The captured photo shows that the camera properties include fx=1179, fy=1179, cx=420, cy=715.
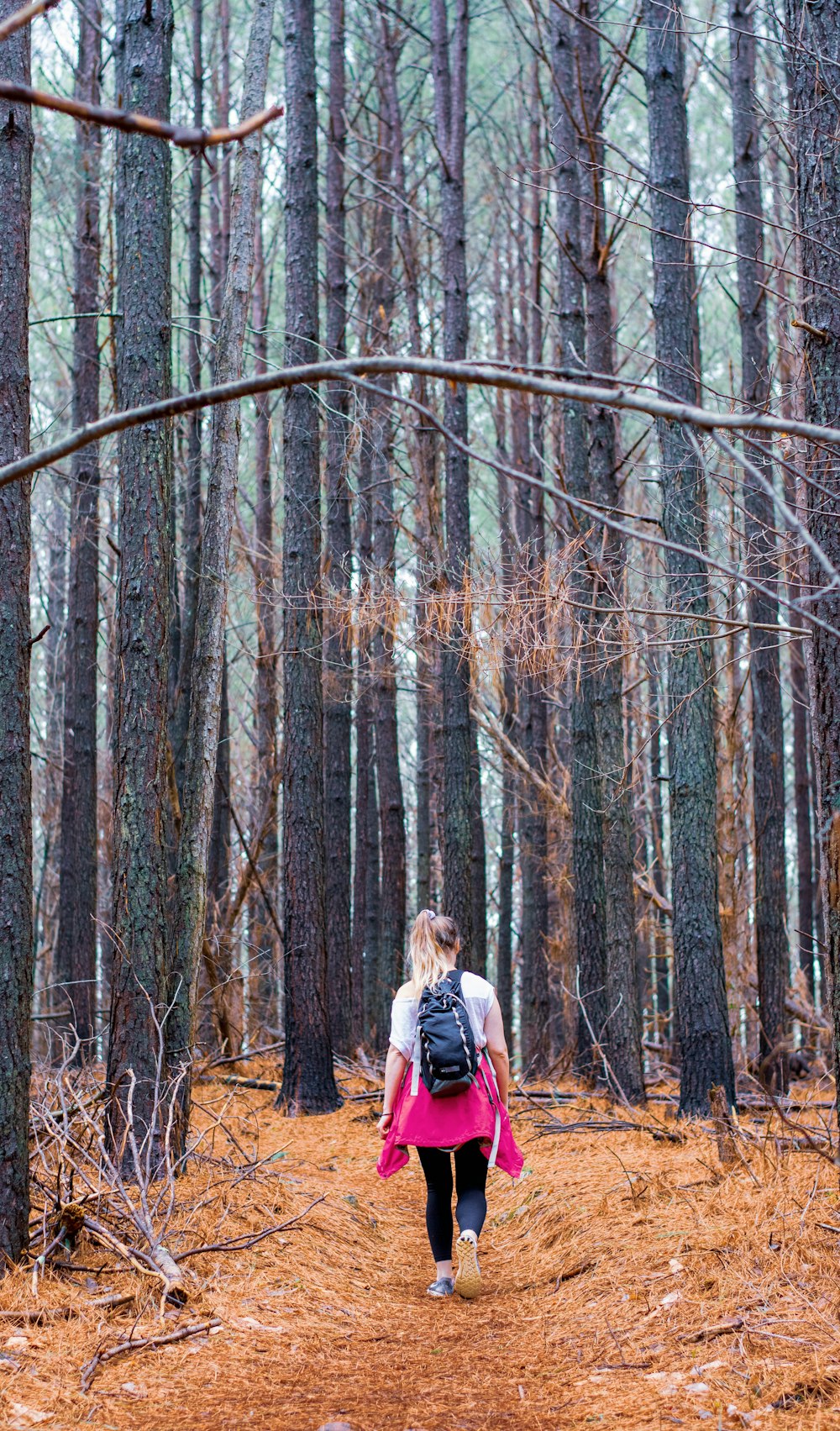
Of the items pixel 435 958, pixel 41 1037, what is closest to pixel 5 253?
pixel 435 958

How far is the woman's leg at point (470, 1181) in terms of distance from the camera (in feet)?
16.4

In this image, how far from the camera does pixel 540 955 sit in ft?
54.3

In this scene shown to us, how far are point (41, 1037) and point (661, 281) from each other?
55.4 feet

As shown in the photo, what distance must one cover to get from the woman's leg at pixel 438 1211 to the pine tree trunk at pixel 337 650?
24.4 ft

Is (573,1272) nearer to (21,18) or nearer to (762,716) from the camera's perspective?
(21,18)

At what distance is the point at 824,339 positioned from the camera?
438cm

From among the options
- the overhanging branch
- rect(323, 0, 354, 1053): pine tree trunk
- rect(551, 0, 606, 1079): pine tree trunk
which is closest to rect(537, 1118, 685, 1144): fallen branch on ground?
rect(551, 0, 606, 1079): pine tree trunk

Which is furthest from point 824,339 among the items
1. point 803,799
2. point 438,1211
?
point 803,799

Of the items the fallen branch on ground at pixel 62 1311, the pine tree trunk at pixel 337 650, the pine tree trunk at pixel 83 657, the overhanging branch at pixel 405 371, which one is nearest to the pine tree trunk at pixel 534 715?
the pine tree trunk at pixel 337 650

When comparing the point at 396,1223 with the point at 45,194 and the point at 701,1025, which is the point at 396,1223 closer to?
the point at 701,1025

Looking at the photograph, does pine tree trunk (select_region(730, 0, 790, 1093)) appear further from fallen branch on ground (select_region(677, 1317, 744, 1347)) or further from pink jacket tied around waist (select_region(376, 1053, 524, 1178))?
fallen branch on ground (select_region(677, 1317, 744, 1347))

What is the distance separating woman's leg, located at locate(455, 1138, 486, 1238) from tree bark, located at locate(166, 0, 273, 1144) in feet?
7.14

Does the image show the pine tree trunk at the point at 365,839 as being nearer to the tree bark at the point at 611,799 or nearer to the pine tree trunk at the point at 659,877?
the pine tree trunk at the point at 659,877

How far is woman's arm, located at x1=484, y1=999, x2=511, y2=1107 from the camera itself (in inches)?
204
